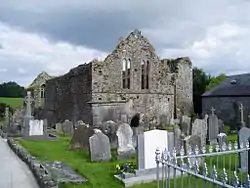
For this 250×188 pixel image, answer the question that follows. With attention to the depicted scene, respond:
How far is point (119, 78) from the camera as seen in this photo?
3170cm

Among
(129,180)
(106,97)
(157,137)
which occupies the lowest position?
(129,180)

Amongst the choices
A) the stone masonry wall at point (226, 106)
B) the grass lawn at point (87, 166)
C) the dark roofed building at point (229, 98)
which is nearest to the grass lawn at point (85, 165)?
the grass lawn at point (87, 166)

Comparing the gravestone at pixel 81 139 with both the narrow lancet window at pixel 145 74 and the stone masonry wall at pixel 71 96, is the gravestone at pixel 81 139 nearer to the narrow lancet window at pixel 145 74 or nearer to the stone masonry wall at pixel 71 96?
the stone masonry wall at pixel 71 96

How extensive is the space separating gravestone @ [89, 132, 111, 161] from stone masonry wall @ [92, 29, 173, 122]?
58.7ft

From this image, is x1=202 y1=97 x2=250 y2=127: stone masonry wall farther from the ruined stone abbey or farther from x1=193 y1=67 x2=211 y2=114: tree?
x1=193 y1=67 x2=211 y2=114: tree

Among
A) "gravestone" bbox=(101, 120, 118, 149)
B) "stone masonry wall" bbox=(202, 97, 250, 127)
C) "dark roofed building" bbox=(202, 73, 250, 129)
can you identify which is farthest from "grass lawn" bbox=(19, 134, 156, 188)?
"dark roofed building" bbox=(202, 73, 250, 129)

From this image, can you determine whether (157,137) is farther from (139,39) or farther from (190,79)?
(190,79)

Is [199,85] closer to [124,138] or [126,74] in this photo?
[126,74]

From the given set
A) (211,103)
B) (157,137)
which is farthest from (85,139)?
(211,103)

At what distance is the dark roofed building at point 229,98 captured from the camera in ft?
102

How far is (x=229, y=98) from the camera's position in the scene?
106 ft

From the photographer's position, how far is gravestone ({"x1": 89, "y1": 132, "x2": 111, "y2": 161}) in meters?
12.1

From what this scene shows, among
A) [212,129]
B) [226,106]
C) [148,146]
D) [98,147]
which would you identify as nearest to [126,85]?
[226,106]

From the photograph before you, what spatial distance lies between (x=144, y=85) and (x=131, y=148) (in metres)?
20.2
